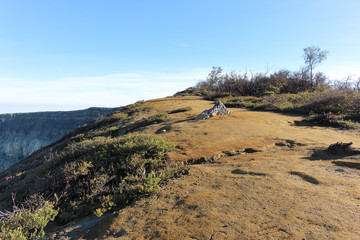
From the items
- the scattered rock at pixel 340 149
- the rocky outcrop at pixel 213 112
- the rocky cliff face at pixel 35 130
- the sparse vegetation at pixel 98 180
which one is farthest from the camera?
the rocky cliff face at pixel 35 130

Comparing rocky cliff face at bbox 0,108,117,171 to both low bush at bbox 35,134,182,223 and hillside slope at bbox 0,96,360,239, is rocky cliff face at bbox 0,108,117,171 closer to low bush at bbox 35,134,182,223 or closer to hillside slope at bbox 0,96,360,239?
Answer: low bush at bbox 35,134,182,223

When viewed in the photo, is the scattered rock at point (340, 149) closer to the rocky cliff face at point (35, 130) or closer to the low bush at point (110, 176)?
the low bush at point (110, 176)

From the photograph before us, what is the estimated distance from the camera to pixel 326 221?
1.97 m

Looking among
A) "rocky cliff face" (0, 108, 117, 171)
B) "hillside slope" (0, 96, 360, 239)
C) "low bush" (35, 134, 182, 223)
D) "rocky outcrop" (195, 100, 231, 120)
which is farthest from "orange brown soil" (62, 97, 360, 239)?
"rocky cliff face" (0, 108, 117, 171)

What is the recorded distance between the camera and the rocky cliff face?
116 ft

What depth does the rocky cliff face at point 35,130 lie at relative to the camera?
3525 centimetres

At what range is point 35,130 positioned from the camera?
123 ft

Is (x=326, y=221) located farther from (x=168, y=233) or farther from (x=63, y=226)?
(x=63, y=226)

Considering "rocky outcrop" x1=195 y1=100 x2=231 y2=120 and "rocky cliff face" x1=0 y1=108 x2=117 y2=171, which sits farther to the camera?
"rocky cliff face" x1=0 y1=108 x2=117 y2=171

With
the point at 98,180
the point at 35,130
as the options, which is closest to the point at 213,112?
the point at 98,180

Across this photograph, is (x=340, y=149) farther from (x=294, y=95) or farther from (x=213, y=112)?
(x=294, y=95)

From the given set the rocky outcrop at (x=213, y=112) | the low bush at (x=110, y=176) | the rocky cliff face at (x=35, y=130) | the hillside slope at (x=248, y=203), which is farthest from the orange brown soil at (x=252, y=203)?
the rocky cliff face at (x=35, y=130)

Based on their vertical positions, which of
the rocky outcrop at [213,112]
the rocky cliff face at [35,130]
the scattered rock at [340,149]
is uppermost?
the rocky outcrop at [213,112]

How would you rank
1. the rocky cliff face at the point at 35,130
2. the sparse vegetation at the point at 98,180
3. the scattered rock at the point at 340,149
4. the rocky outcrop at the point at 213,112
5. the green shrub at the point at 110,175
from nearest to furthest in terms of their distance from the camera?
the sparse vegetation at the point at 98,180
the green shrub at the point at 110,175
the scattered rock at the point at 340,149
the rocky outcrop at the point at 213,112
the rocky cliff face at the point at 35,130
